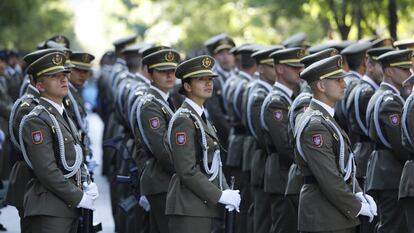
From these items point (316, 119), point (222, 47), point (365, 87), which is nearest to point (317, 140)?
point (316, 119)

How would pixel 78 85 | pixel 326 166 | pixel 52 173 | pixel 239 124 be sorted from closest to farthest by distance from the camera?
pixel 326 166 < pixel 52 173 < pixel 78 85 < pixel 239 124

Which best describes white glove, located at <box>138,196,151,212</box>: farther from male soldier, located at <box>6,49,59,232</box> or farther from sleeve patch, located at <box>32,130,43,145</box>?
sleeve patch, located at <box>32,130,43,145</box>

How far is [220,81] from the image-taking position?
1378cm

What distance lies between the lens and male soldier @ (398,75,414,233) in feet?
29.1

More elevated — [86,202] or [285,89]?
[285,89]

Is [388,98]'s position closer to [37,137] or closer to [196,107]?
[196,107]

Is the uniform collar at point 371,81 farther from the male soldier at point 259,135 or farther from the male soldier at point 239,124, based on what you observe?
the male soldier at point 239,124

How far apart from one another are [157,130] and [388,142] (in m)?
2.04

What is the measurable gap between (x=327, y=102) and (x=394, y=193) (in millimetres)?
2100

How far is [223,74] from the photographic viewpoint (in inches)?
547

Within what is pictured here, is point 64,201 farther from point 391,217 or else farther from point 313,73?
point 391,217

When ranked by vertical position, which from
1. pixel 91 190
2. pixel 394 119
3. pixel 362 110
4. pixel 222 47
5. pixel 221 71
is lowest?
pixel 91 190

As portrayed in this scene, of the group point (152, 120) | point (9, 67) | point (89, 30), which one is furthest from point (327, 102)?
point (89, 30)

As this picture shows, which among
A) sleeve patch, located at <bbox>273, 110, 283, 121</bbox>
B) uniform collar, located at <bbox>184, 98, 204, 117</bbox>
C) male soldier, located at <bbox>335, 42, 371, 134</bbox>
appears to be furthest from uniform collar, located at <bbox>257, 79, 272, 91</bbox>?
uniform collar, located at <bbox>184, 98, 204, 117</bbox>
